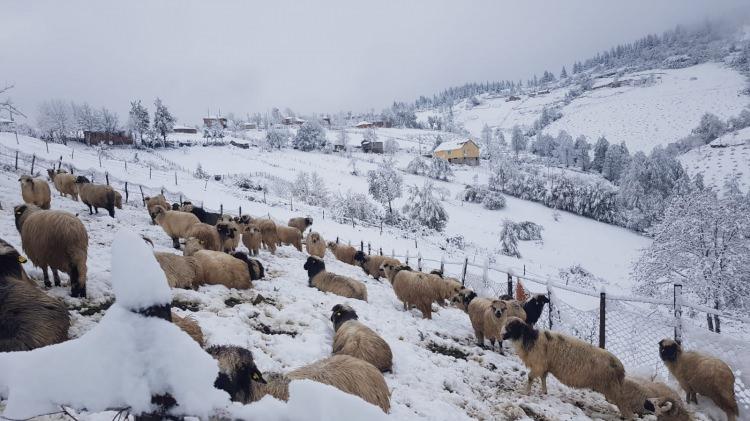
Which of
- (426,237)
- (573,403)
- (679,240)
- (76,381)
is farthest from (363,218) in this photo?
(76,381)

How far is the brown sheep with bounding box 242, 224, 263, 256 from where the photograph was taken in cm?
1331

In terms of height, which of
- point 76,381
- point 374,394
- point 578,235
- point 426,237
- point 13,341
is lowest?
point 578,235

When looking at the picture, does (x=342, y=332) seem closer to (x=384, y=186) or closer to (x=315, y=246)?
(x=315, y=246)

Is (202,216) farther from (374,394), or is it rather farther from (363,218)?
(363,218)

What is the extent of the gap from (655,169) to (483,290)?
8414 cm

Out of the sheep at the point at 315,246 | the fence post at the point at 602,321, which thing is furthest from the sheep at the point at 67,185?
the fence post at the point at 602,321

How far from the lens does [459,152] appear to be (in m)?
103

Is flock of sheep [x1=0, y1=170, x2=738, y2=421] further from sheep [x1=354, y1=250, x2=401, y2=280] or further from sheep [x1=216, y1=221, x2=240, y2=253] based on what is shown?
sheep [x1=354, y1=250, x2=401, y2=280]

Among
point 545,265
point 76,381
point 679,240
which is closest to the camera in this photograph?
point 76,381

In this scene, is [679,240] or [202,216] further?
[679,240]

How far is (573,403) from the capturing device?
6461 mm

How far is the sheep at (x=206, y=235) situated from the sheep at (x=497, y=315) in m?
8.56

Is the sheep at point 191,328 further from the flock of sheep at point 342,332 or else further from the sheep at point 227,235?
the sheep at point 227,235

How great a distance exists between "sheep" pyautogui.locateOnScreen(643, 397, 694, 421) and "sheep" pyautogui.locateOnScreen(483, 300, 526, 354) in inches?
113
